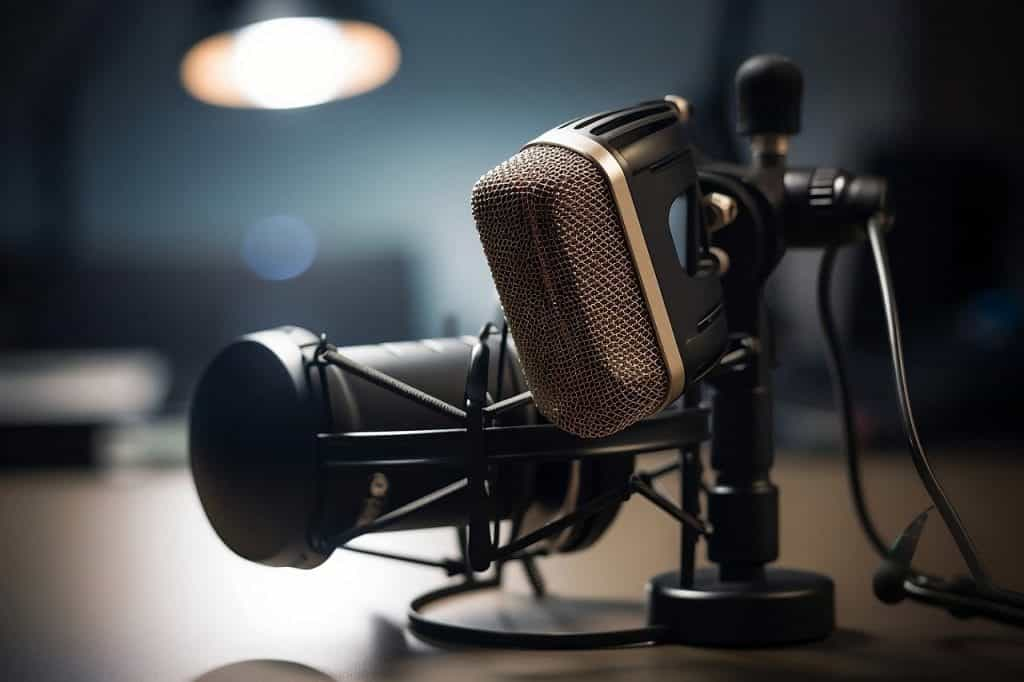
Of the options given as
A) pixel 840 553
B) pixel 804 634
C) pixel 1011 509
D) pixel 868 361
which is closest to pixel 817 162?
pixel 868 361

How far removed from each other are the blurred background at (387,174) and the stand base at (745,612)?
84 cm

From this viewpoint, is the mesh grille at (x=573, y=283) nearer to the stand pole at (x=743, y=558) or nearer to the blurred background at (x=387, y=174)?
the stand pole at (x=743, y=558)

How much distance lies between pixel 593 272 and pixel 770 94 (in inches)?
10.9

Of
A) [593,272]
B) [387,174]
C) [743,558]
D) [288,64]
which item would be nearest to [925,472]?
[743,558]

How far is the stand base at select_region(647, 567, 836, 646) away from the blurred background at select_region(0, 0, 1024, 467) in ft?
2.75

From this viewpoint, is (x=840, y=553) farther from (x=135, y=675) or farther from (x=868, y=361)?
(x=868, y=361)

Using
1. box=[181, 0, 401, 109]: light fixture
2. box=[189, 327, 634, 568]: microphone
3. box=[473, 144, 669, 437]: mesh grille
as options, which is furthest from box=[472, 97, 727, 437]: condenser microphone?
box=[181, 0, 401, 109]: light fixture

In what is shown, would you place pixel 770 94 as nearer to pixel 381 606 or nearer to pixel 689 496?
pixel 689 496

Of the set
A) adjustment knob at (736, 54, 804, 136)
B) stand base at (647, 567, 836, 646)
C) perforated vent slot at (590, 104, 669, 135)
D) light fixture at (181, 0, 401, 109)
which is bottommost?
stand base at (647, 567, 836, 646)

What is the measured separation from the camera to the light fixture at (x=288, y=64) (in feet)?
5.75

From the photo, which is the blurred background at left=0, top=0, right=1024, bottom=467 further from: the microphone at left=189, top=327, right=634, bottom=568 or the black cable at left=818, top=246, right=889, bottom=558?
the microphone at left=189, top=327, right=634, bottom=568

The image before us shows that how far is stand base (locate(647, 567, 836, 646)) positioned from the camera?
0.74 metres

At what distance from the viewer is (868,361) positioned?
2.34m

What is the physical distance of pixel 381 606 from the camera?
94cm
